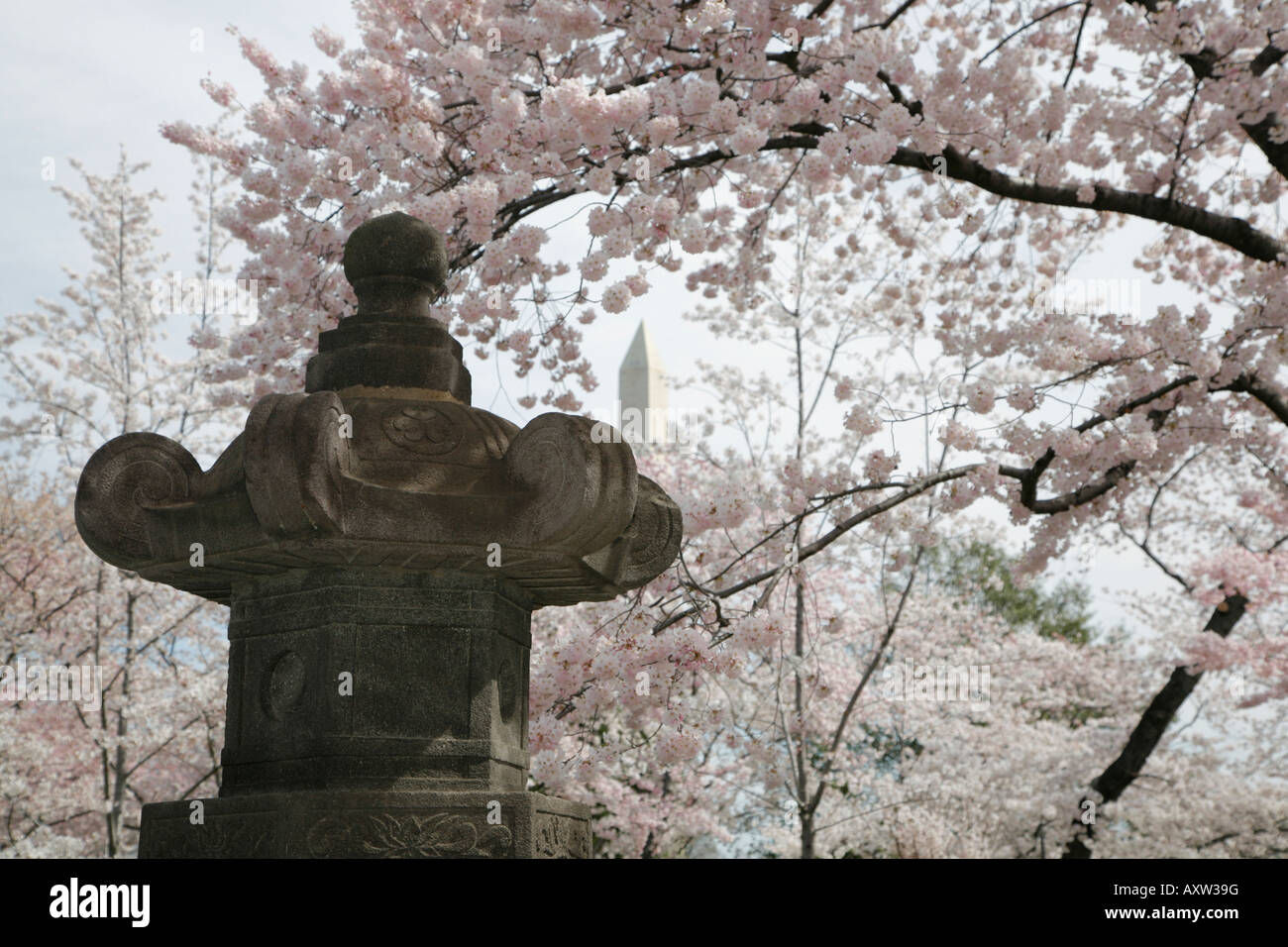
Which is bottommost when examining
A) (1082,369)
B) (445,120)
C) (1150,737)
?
(1150,737)

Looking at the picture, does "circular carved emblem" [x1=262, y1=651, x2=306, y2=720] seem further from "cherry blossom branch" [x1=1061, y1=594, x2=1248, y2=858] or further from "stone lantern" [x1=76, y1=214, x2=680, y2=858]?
"cherry blossom branch" [x1=1061, y1=594, x2=1248, y2=858]

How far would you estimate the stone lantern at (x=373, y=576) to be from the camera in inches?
140

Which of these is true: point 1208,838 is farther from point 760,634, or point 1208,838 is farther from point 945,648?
point 760,634

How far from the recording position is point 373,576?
3.84 m

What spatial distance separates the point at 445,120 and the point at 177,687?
8.42 metres

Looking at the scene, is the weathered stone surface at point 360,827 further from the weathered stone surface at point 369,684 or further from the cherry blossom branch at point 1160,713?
the cherry blossom branch at point 1160,713

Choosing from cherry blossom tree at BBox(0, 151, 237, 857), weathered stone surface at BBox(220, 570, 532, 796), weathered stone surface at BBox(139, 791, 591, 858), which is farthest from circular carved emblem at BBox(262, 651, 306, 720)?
cherry blossom tree at BBox(0, 151, 237, 857)

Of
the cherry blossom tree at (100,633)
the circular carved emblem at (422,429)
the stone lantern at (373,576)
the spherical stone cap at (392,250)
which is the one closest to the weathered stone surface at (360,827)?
the stone lantern at (373,576)

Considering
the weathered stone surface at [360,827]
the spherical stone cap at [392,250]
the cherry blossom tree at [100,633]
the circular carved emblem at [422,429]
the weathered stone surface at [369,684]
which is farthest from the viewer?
the cherry blossom tree at [100,633]

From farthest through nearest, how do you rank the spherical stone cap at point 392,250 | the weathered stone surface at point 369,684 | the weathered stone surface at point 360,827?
the spherical stone cap at point 392,250 < the weathered stone surface at point 369,684 < the weathered stone surface at point 360,827

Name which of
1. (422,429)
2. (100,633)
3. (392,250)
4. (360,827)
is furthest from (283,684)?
(100,633)
